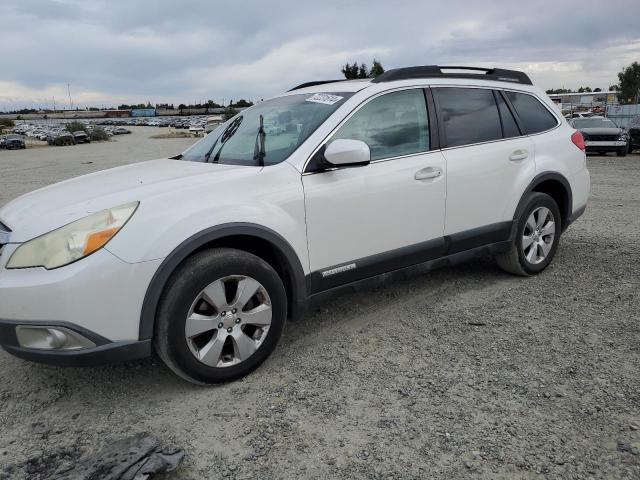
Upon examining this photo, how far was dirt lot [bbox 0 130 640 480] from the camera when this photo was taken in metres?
2.37

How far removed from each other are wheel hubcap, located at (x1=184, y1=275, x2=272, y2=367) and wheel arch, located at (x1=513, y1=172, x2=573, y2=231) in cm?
251

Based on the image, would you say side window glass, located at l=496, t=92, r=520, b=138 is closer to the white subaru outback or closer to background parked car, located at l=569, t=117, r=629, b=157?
the white subaru outback

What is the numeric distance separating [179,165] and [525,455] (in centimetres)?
279

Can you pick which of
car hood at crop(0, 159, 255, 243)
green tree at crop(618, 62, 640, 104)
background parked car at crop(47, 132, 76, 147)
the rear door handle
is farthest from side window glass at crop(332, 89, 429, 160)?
green tree at crop(618, 62, 640, 104)

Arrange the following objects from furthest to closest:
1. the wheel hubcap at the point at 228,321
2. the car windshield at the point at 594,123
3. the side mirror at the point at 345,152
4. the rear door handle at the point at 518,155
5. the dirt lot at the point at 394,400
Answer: the car windshield at the point at 594,123 < the rear door handle at the point at 518,155 < the side mirror at the point at 345,152 < the wheel hubcap at the point at 228,321 < the dirt lot at the point at 394,400

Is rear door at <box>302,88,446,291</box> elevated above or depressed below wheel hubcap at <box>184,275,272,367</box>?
above

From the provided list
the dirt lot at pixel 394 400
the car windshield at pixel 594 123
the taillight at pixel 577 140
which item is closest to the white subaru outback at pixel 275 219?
the taillight at pixel 577 140

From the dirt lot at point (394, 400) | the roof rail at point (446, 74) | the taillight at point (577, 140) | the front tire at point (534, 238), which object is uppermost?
the roof rail at point (446, 74)

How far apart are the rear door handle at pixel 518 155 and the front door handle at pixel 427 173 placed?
90 centimetres

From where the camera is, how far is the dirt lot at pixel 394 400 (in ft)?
7.77

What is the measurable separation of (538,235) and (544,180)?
A: 491mm

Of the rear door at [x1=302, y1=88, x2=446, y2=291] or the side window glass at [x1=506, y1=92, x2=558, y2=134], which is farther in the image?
the side window glass at [x1=506, y1=92, x2=558, y2=134]

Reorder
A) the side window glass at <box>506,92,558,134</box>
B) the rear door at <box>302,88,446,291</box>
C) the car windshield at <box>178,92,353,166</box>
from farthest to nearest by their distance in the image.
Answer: the side window glass at <box>506,92,558,134</box> → the car windshield at <box>178,92,353,166</box> → the rear door at <box>302,88,446,291</box>

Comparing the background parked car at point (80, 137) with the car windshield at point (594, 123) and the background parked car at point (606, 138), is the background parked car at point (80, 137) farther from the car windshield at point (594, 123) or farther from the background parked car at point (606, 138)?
the background parked car at point (606, 138)
